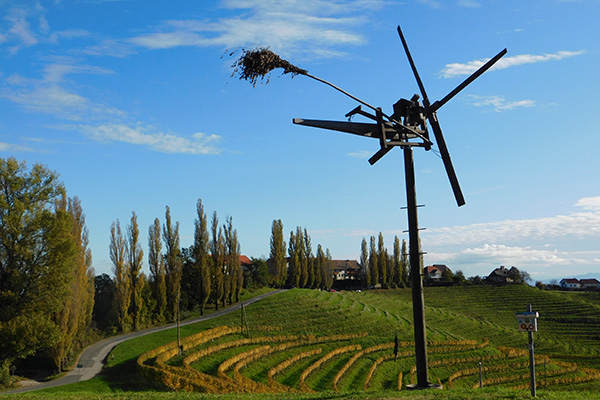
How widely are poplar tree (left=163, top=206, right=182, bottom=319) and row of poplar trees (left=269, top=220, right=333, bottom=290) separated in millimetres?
30141

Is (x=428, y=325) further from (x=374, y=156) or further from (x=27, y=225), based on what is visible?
(x=374, y=156)

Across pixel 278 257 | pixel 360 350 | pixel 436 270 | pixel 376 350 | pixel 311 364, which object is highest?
pixel 278 257

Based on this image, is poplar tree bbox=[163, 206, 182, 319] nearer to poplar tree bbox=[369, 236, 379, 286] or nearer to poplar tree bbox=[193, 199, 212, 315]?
poplar tree bbox=[193, 199, 212, 315]

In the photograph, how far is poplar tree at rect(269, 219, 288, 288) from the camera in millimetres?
86875

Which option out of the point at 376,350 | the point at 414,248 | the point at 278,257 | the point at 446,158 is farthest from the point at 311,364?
the point at 278,257

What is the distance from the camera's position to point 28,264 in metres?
22.6

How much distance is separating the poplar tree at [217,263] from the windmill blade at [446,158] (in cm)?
5572

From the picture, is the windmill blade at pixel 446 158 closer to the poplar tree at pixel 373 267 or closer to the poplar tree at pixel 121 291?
the poplar tree at pixel 121 291

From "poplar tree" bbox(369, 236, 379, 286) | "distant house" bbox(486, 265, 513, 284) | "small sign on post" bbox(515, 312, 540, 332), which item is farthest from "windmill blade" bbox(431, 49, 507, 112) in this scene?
"distant house" bbox(486, 265, 513, 284)

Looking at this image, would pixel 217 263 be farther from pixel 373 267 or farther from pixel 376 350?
pixel 373 267

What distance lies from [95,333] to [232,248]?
24874 mm

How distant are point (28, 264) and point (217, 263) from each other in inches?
1716

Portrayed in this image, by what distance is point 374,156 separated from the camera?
10.3 meters

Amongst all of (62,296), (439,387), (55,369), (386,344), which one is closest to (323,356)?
(386,344)
